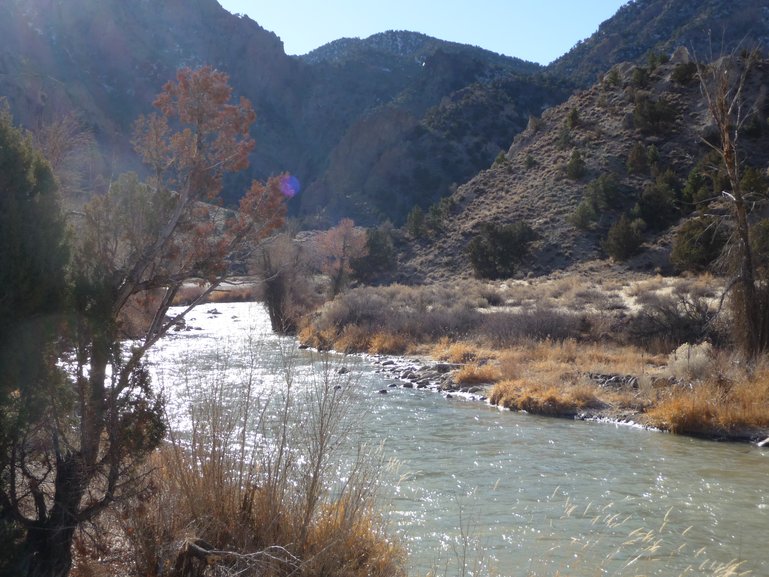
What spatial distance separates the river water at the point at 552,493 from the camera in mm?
6527

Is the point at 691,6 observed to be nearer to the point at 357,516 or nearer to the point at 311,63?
the point at 311,63

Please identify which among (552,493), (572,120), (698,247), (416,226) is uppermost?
(572,120)

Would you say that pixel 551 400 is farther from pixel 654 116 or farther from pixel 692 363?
pixel 654 116

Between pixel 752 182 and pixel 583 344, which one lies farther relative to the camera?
pixel 752 182

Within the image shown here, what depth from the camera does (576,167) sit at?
4475cm

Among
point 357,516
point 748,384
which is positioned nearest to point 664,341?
point 748,384

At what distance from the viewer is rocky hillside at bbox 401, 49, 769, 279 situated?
38.5m

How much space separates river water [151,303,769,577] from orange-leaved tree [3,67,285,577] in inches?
39.3

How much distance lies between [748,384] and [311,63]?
16319cm

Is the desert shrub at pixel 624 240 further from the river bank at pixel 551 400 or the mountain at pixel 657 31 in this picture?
the mountain at pixel 657 31

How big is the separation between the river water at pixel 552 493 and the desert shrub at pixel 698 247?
18.9 m

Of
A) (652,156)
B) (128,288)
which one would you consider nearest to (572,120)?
(652,156)

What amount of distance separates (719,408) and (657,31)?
345 feet

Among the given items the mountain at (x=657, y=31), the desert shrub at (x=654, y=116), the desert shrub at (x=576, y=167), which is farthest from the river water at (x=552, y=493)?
the mountain at (x=657, y=31)
